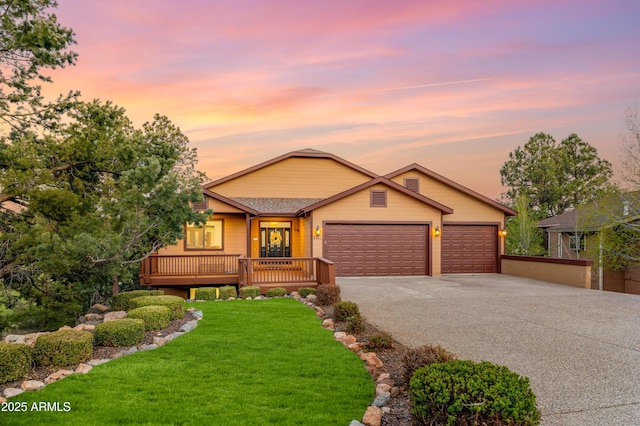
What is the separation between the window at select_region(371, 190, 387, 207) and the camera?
18152 mm

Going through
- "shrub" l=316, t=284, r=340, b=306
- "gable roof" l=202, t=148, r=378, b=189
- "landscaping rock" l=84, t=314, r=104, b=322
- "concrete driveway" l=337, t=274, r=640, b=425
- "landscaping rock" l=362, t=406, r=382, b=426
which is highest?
"gable roof" l=202, t=148, r=378, b=189

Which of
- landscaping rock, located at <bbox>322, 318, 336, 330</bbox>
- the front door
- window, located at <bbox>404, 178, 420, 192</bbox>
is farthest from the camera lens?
window, located at <bbox>404, 178, 420, 192</bbox>

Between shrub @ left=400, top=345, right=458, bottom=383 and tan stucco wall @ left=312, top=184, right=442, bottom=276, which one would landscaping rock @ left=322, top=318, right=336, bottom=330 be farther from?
tan stucco wall @ left=312, top=184, right=442, bottom=276

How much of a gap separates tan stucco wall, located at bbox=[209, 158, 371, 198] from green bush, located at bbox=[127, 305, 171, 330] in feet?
40.7

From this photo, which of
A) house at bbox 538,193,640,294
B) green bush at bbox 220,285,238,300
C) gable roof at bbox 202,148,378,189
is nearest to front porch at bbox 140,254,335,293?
green bush at bbox 220,285,238,300

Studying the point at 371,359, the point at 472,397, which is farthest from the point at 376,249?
the point at 472,397

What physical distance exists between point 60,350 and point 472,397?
6.09 metres

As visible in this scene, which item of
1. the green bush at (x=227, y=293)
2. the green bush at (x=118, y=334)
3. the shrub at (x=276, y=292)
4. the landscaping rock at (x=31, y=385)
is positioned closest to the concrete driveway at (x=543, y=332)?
the shrub at (x=276, y=292)

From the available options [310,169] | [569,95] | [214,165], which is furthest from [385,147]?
[214,165]

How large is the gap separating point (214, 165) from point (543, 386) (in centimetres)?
2852

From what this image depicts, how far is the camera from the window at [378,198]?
1815 centimetres

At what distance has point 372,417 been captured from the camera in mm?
4473

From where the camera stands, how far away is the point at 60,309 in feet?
43.1

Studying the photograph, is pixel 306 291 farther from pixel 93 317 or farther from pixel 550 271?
pixel 550 271
